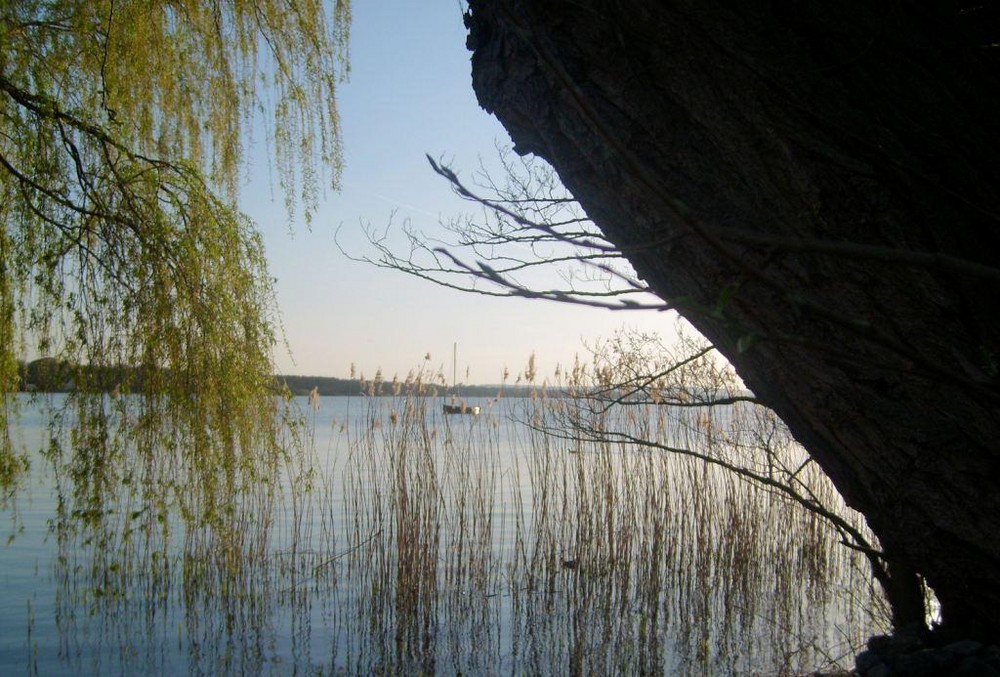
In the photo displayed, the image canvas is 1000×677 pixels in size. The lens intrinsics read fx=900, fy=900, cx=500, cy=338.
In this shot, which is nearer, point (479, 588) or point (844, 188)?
point (844, 188)

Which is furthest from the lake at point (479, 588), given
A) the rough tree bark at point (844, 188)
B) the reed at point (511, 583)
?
the rough tree bark at point (844, 188)

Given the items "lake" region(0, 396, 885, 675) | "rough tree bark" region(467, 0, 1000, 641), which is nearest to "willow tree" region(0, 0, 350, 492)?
"lake" region(0, 396, 885, 675)

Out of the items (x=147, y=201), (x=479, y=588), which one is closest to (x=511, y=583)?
(x=479, y=588)

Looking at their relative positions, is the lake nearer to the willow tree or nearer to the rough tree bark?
the willow tree

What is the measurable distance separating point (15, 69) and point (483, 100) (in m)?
2.41

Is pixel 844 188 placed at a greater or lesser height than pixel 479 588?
greater

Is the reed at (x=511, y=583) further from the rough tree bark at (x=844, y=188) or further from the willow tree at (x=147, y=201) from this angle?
the rough tree bark at (x=844, y=188)

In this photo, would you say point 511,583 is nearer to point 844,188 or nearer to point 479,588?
point 479,588

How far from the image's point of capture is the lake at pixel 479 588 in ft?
12.3

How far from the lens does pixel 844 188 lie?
1.14 m

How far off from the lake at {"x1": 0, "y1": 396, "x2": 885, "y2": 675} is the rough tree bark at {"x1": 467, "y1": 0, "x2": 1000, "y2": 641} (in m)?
2.35

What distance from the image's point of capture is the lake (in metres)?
3.74

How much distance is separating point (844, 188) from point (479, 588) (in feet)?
11.3

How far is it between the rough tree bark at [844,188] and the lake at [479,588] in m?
2.35
